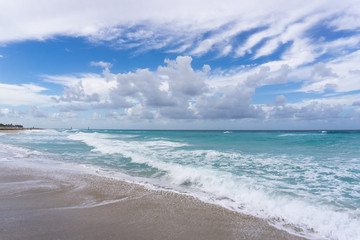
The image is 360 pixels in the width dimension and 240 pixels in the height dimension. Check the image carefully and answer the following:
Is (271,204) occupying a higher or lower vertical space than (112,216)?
lower

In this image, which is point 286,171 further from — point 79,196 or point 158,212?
point 79,196

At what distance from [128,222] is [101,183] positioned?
3617 mm

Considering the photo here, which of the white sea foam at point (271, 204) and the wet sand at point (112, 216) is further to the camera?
the white sea foam at point (271, 204)

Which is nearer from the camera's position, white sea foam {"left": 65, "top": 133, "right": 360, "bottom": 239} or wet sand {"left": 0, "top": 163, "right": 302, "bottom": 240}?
wet sand {"left": 0, "top": 163, "right": 302, "bottom": 240}

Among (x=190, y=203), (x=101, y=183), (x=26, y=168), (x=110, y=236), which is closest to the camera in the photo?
(x=110, y=236)

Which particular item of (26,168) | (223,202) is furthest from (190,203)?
(26,168)

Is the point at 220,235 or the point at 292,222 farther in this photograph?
the point at 292,222

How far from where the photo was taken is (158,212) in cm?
511

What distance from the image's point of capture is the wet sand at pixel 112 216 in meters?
4.00

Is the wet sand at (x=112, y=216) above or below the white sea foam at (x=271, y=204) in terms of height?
above

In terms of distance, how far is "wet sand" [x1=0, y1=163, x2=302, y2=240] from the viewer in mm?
4004

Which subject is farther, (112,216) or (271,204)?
(271,204)

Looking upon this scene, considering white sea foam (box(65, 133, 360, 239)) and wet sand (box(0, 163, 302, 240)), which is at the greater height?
wet sand (box(0, 163, 302, 240))

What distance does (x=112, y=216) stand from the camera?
477 cm
